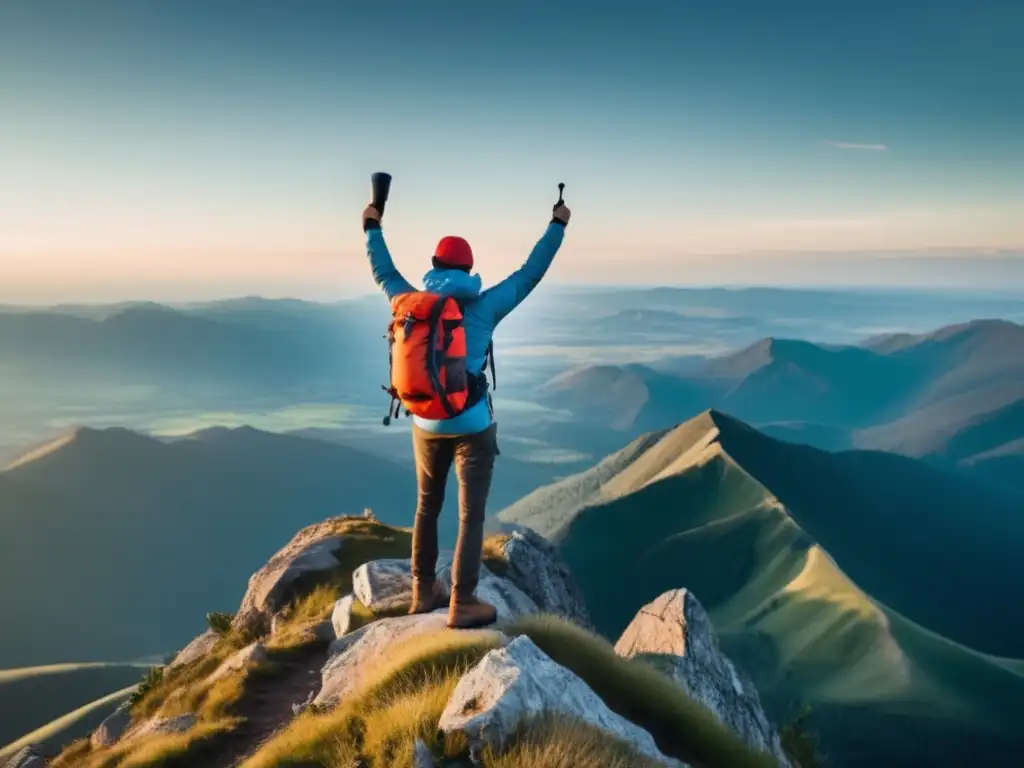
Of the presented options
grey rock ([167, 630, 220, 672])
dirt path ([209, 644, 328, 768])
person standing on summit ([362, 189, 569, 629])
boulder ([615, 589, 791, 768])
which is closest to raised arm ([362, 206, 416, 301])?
person standing on summit ([362, 189, 569, 629])

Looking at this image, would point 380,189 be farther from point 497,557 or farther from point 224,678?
point 497,557

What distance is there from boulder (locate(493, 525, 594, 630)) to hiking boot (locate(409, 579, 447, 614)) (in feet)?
43.0

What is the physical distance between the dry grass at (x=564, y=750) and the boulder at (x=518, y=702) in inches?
7.4

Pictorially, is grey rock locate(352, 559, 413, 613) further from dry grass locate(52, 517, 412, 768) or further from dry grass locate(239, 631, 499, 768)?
dry grass locate(239, 631, 499, 768)

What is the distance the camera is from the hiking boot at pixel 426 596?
14.0 meters

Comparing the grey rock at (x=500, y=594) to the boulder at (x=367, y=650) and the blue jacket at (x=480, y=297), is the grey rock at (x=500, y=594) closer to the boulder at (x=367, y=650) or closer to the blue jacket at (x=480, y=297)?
the boulder at (x=367, y=650)

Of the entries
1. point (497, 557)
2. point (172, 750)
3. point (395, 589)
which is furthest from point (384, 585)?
point (497, 557)

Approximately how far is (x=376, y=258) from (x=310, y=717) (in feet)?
24.2

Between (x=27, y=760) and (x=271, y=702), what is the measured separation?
40.7 feet

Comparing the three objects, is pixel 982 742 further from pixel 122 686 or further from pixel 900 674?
pixel 122 686

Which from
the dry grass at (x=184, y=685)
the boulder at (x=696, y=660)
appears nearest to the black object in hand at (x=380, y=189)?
the dry grass at (x=184, y=685)

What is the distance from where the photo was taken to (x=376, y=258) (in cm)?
1170

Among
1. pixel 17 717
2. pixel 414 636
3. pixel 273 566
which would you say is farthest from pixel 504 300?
pixel 17 717

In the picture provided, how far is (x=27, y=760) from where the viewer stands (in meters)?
20.8
